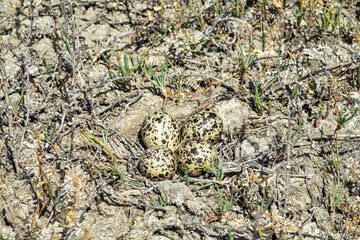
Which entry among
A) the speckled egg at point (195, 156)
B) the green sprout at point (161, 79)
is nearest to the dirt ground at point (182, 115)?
the green sprout at point (161, 79)

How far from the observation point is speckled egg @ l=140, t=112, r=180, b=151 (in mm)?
4000

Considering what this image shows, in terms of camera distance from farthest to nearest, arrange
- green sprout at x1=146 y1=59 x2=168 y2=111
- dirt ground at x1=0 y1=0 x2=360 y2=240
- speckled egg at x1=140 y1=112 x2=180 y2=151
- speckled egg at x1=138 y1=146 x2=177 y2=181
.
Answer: green sprout at x1=146 y1=59 x2=168 y2=111
speckled egg at x1=140 y1=112 x2=180 y2=151
speckled egg at x1=138 y1=146 x2=177 y2=181
dirt ground at x1=0 y1=0 x2=360 y2=240

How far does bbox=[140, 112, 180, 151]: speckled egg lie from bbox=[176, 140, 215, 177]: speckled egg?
19 centimetres

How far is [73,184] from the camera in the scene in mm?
3533

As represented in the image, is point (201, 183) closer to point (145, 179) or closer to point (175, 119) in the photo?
point (145, 179)

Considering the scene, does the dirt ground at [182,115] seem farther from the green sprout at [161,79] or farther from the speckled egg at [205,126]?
the speckled egg at [205,126]

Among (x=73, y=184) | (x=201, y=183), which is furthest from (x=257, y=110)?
(x=73, y=184)

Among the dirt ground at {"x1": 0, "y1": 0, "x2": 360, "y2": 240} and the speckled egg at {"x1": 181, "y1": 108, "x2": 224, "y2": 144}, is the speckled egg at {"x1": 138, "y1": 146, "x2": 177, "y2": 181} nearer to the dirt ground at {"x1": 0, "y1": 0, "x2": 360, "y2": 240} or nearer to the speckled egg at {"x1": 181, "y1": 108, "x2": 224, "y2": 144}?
the dirt ground at {"x1": 0, "y1": 0, "x2": 360, "y2": 240}

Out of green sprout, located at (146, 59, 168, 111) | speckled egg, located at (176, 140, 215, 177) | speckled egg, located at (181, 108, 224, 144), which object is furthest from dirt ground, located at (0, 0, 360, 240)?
speckled egg, located at (181, 108, 224, 144)

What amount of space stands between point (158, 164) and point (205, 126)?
0.66 m

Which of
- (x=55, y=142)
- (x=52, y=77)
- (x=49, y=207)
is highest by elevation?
(x=52, y=77)

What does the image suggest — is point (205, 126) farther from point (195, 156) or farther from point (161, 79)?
point (161, 79)

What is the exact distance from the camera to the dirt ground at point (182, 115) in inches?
138

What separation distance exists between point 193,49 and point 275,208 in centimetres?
224
